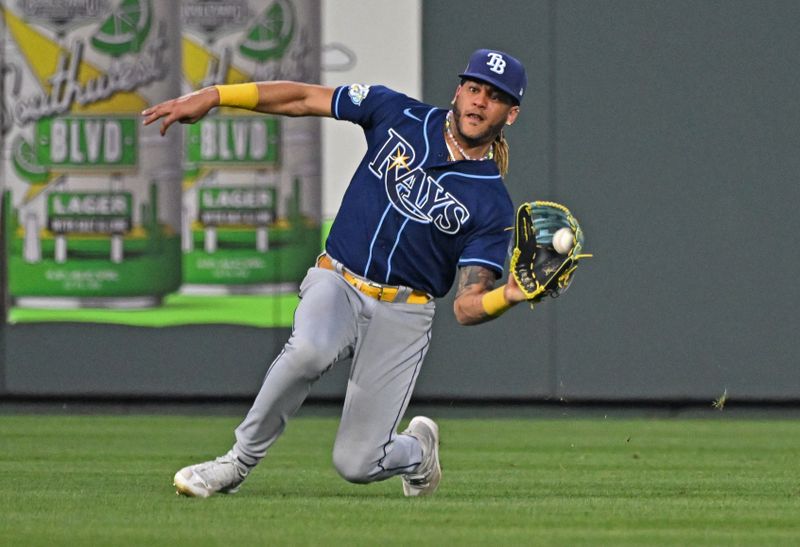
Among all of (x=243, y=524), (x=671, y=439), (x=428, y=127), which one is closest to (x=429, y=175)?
(x=428, y=127)

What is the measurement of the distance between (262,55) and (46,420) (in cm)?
279

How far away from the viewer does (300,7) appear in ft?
40.7

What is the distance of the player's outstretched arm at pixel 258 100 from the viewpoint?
22.5ft

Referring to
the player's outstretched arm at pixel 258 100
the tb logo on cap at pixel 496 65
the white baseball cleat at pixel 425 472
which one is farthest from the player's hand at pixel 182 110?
the white baseball cleat at pixel 425 472

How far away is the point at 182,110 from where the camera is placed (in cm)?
682

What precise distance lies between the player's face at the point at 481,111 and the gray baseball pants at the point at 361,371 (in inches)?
28.0

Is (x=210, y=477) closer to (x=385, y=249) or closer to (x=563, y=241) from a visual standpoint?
(x=385, y=249)

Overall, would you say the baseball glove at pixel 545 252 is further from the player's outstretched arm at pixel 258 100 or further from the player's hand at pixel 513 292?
the player's outstretched arm at pixel 258 100

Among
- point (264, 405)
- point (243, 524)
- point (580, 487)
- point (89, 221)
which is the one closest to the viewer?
point (243, 524)

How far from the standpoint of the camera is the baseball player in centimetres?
683

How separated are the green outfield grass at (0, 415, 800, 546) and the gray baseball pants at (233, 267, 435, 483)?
18 centimetres

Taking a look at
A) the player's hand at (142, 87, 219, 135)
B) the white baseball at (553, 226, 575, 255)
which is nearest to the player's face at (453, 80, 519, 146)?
the white baseball at (553, 226, 575, 255)

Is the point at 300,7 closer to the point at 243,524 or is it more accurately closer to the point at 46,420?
the point at 46,420

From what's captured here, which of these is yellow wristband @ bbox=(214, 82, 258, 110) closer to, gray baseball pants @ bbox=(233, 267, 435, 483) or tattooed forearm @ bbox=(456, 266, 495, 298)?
gray baseball pants @ bbox=(233, 267, 435, 483)
